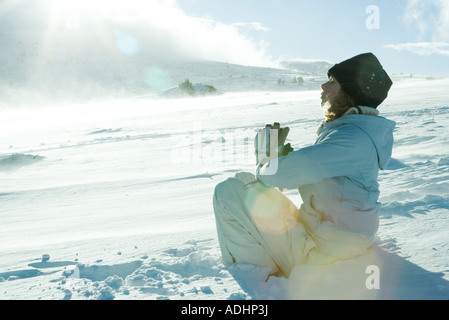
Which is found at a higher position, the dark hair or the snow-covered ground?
the dark hair

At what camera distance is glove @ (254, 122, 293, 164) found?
1.87m

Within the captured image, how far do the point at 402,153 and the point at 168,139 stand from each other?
4.68m

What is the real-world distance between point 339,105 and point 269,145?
0.39 m

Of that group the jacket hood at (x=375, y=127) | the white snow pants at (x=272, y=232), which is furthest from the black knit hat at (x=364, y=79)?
the white snow pants at (x=272, y=232)

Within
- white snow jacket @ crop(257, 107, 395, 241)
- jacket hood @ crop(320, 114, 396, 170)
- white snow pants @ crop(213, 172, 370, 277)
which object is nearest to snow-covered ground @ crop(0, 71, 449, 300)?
white snow pants @ crop(213, 172, 370, 277)

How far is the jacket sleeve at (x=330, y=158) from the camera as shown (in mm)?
1657

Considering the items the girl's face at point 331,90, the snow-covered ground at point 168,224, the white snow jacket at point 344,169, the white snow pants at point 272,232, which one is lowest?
the snow-covered ground at point 168,224

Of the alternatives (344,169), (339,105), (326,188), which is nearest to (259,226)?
(326,188)

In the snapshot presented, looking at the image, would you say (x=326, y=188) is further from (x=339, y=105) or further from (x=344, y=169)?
(x=339, y=105)

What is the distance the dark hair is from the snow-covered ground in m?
0.74

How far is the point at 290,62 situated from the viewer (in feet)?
295

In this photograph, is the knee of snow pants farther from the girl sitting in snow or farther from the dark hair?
the dark hair

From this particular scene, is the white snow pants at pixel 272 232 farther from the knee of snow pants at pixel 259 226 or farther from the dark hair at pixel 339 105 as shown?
the dark hair at pixel 339 105
